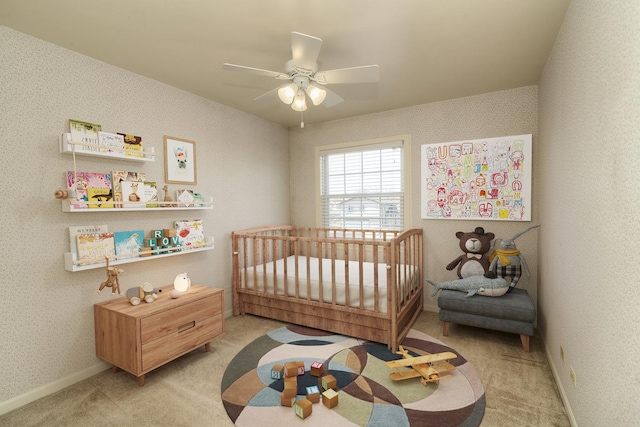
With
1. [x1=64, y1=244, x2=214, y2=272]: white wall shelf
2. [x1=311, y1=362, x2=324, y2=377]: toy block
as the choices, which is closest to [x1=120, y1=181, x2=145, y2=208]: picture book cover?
[x1=64, y1=244, x2=214, y2=272]: white wall shelf

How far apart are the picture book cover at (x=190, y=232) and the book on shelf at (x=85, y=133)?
2.89 ft

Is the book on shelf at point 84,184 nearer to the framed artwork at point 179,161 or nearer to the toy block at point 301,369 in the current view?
the framed artwork at point 179,161

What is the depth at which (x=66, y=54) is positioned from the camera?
208cm

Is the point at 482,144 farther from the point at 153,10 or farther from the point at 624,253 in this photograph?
the point at 153,10

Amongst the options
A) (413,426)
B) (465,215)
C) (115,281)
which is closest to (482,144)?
(465,215)

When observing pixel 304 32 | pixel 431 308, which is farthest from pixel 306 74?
pixel 431 308

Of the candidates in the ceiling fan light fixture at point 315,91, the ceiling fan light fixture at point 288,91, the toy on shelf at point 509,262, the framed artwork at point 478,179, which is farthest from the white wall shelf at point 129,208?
the toy on shelf at point 509,262

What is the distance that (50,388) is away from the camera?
78.6 inches

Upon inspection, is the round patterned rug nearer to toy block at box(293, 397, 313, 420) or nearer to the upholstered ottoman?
toy block at box(293, 397, 313, 420)

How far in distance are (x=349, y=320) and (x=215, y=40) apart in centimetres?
237

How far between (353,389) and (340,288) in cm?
89

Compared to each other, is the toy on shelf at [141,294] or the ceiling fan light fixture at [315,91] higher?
the ceiling fan light fixture at [315,91]

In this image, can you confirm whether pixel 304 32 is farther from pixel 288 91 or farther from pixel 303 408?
pixel 303 408

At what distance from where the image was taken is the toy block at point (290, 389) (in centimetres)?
182
